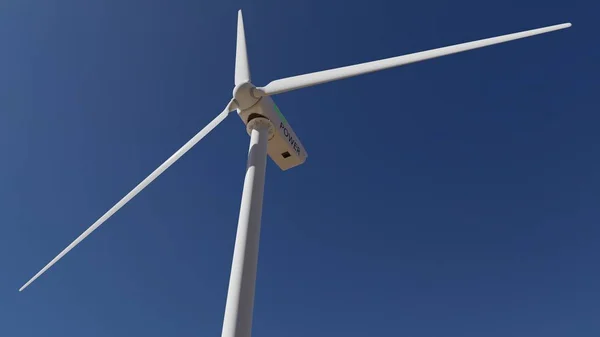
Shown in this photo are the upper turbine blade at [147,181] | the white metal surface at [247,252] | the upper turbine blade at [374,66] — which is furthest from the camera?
the upper turbine blade at [147,181]

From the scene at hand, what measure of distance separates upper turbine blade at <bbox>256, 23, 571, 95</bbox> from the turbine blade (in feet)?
3.17

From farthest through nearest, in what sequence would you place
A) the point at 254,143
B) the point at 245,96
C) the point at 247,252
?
the point at 245,96
the point at 254,143
the point at 247,252

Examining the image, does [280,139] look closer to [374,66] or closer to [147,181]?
[374,66]

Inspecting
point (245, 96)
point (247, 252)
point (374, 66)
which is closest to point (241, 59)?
point (245, 96)

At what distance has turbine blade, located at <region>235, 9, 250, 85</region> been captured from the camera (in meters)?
11.5

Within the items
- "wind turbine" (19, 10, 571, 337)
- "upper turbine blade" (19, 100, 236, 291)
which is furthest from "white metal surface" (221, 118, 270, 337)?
"upper turbine blade" (19, 100, 236, 291)

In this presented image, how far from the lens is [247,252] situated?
24.9 ft

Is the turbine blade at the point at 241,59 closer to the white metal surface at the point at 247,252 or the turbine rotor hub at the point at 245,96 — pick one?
the turbine rotor hub at the point at 245,96

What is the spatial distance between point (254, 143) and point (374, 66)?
370 cm

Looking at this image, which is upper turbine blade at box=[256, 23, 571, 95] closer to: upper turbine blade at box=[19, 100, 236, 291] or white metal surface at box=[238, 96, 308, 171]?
white metal surface at box=[238, 96, 308, 171]

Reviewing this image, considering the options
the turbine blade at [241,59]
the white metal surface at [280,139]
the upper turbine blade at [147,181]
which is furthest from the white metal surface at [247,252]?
the turbine blade at [241,59]

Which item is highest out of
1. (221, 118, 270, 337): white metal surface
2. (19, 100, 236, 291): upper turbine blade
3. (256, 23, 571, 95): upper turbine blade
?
(256, 23, 571, 95): upper turbine blade

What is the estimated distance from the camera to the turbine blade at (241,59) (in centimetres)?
1155

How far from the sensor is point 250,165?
9188 millimetres
